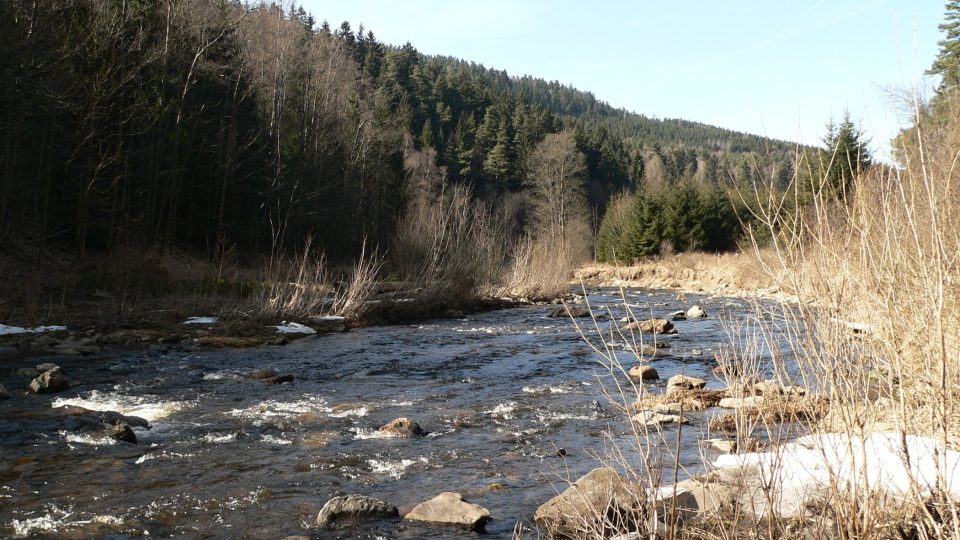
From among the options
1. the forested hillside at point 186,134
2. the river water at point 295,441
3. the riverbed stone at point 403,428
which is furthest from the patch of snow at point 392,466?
the forested hillside at point 186,134

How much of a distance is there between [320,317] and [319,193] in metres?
14.4

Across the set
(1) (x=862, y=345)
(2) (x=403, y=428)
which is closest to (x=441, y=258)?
(2) (x=403, y=428)

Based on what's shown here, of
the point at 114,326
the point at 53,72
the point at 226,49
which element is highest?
the point at 226,49

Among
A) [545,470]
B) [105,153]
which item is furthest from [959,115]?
[105,153]

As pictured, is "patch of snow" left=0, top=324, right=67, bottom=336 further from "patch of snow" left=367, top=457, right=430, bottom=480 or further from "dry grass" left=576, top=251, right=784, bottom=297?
"dry grass" left=576, top=251, right=784, bottom=297

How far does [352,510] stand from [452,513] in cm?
84

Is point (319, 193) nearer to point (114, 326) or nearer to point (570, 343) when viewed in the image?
point (114, 326)

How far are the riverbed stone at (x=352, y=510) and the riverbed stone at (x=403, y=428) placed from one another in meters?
2.39

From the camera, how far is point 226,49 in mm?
28125

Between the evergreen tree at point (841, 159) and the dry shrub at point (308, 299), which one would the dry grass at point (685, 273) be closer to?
the dry shrub at point (308, 299)

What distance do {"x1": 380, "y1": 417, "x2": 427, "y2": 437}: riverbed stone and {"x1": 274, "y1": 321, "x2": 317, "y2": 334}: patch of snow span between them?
358 inches

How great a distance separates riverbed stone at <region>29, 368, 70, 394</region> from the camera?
31.6ft

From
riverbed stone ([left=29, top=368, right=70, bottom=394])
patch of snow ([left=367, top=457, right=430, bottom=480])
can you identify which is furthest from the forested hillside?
riverbed stone ([left=29, top=368, right=70, bottom=394])

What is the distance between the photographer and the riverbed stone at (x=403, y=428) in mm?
8109
